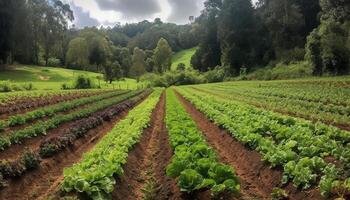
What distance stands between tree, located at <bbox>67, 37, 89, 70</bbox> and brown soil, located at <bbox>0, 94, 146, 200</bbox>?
2888 inches

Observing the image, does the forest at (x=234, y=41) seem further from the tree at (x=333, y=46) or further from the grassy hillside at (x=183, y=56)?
the grassy hillside at (x=183, y=56)

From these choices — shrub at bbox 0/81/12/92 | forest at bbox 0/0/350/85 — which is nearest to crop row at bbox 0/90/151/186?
forest at bbox 0/0/350/85

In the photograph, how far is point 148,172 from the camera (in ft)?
41.3

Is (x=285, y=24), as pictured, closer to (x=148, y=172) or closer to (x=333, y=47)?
(x=333, y=47)

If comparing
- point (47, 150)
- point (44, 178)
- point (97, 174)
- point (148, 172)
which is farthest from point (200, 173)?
point (47, 150)

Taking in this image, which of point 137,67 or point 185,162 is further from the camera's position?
point 137,67

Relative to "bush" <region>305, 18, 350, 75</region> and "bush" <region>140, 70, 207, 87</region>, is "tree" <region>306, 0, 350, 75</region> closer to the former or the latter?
"bush" <region>305, 18, 350, 75</region>

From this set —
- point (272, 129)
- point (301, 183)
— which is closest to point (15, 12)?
point (272, 129)

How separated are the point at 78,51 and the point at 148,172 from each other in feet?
262

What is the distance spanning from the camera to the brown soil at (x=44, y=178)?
34.3 feet

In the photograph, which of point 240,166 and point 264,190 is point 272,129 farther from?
point 264,190

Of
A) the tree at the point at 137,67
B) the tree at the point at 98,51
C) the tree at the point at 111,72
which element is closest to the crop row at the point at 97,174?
the tree at the point at 111,72

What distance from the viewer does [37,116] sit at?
71.5ft

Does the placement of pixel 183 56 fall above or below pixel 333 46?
above
